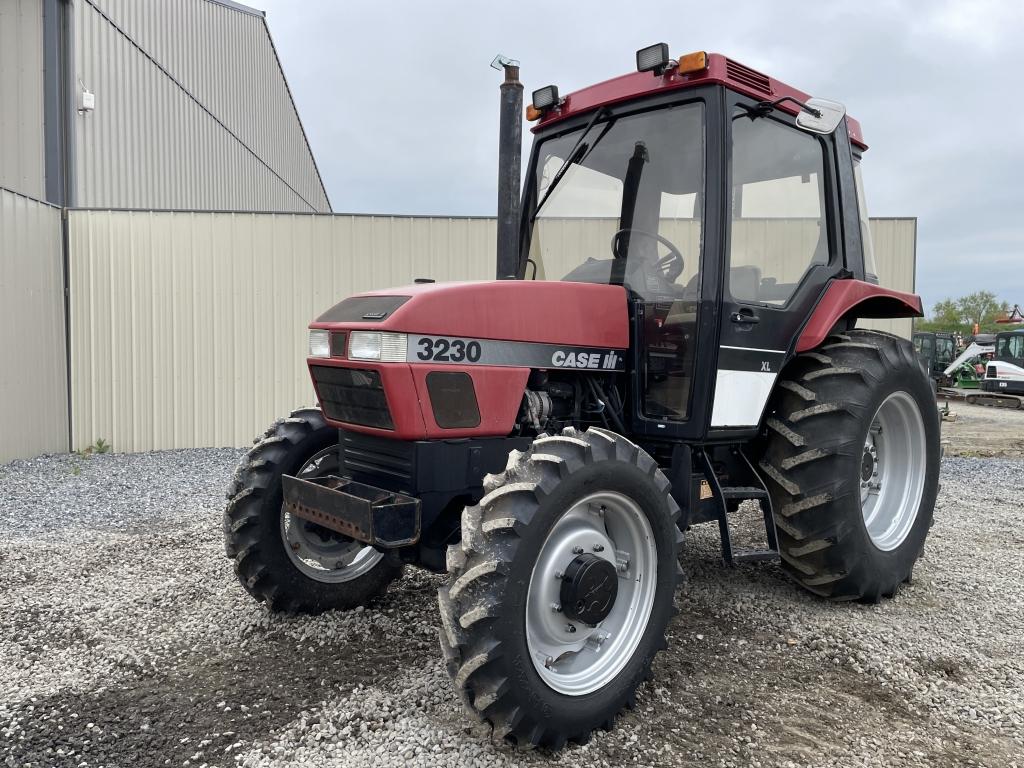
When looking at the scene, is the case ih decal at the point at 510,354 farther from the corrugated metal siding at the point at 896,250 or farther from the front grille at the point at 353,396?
the corrugated metal siding at the point at 896,250

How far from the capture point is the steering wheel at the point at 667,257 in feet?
11.1

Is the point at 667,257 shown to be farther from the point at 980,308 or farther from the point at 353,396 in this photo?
the point at 980,308

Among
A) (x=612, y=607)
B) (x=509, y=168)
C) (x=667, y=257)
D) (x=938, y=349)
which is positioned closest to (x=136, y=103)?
(x=509, y=168)

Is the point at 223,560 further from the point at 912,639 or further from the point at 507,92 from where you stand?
the point at 912,639

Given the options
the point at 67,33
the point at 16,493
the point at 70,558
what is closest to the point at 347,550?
the point at 70,558

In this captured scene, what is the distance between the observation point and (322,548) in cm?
362

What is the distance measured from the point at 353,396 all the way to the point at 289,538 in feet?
3.18

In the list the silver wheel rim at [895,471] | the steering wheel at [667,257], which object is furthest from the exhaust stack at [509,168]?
the silver wheel rim at [895,471]

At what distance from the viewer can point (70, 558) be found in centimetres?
474

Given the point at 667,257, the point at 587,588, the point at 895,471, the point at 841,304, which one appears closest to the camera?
the point at 587,588

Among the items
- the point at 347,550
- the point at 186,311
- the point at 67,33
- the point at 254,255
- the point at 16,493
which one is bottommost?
the point at 16,493

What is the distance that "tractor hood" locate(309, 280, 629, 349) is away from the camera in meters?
2.74

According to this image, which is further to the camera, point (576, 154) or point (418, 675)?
point (576, 154)

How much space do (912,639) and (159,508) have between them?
5.46 meters
